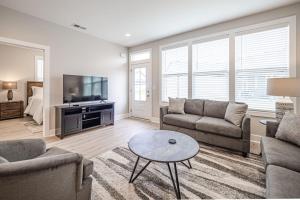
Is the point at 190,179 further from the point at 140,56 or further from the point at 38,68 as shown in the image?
the point at 38,68

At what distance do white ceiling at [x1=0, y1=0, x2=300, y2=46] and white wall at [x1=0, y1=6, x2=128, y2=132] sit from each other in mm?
222

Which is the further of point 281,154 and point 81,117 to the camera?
point 81,117

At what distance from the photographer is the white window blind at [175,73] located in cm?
447

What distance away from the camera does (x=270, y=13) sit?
310 centimetres

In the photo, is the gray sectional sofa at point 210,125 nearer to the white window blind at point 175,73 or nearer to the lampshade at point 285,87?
the lampshade at point 285,87

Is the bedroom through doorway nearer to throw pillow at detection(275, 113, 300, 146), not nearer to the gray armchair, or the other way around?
the gray armchair

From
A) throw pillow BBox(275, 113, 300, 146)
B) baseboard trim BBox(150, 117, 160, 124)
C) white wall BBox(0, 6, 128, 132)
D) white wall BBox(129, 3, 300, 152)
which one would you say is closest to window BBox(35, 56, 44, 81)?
white wall BBox(0, 6, 128, 132)

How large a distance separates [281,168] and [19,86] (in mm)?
7587

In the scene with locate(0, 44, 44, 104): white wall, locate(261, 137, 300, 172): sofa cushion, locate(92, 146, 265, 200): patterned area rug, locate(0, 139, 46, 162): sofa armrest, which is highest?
locate(0, 44, 44, 104): white wall

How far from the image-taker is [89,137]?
3.60 m

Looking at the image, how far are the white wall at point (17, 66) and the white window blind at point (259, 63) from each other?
6.45 meters

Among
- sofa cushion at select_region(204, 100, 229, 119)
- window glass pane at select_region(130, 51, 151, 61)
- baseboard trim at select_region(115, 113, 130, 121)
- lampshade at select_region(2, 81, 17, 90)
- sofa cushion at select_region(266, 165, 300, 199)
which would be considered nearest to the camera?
sofa cushion at select_region(266, 165, 300, 199)

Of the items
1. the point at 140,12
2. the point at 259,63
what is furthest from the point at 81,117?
the point at 259,63

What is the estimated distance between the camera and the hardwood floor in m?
2.96
